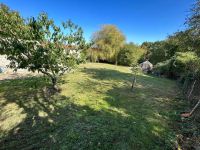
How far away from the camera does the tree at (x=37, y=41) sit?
5832mm

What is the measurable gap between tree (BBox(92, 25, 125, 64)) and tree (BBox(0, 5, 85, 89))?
70.0 ft

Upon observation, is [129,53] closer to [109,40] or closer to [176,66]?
[109,40]

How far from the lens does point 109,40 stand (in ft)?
93.0

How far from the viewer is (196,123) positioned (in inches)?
199

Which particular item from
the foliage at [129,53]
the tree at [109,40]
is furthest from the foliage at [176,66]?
the tree at [109,40]

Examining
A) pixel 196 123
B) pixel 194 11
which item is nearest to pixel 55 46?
pixel 194 11

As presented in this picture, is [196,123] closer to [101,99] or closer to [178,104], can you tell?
[178,104]

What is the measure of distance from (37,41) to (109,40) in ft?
75.7

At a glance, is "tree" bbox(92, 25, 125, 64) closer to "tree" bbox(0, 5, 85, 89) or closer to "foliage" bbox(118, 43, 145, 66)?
"foliage" bbox(118, 43, 145, 66)

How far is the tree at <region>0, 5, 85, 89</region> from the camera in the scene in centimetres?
583

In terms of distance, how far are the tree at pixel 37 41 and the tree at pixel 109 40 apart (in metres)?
21.3

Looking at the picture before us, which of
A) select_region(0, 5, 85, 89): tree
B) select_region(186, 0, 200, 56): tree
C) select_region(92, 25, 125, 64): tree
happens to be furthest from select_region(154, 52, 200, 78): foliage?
select_region(0, 5, 85, 89): tree

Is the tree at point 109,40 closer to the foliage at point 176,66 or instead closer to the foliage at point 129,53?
the foliage at point 129,53

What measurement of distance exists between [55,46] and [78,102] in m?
2.62
